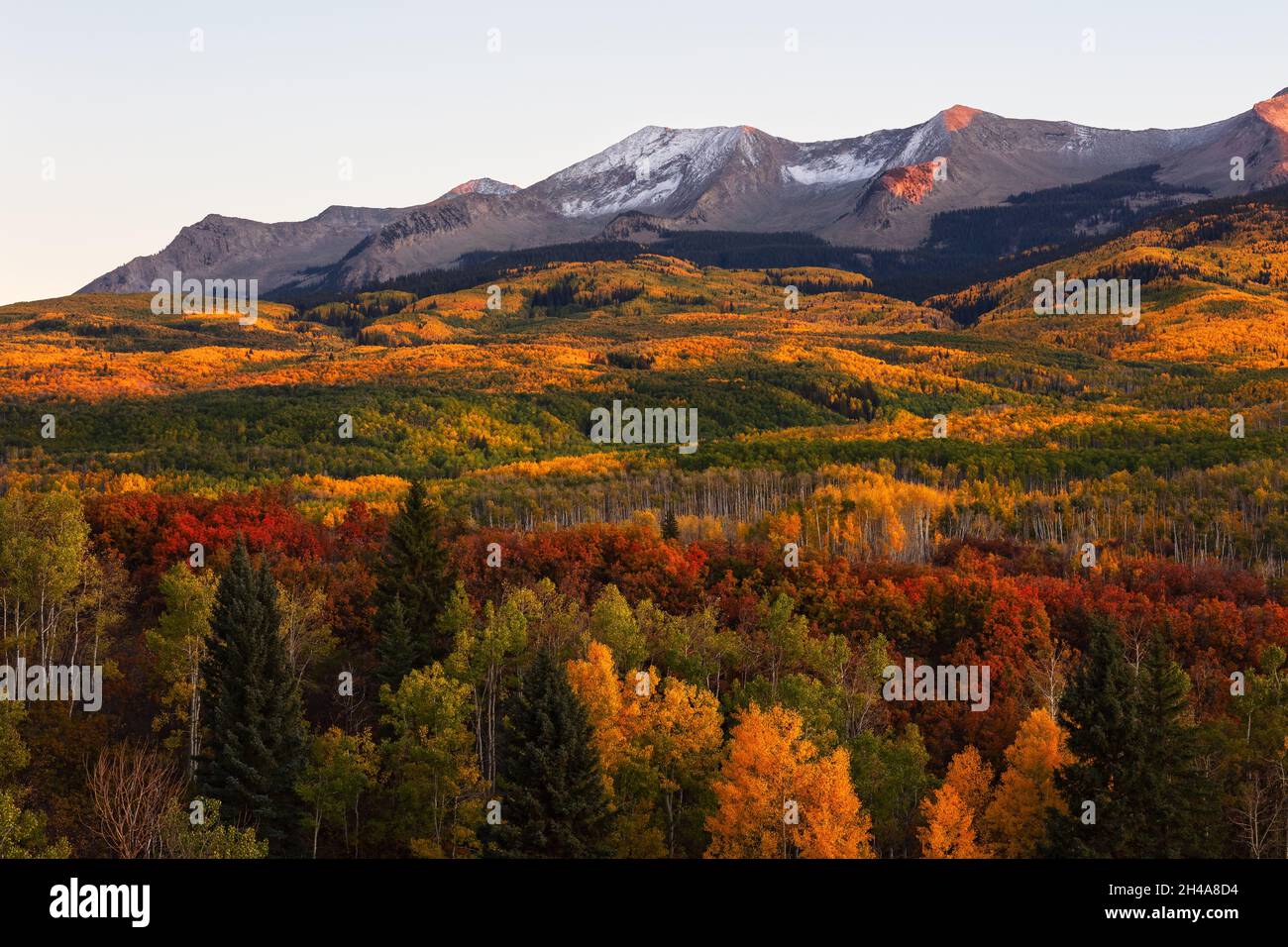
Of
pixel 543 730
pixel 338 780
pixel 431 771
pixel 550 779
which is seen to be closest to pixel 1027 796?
pixel 550 779

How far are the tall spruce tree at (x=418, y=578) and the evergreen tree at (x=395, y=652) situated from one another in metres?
2.14

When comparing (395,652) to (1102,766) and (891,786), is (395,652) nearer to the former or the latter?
(891,786)

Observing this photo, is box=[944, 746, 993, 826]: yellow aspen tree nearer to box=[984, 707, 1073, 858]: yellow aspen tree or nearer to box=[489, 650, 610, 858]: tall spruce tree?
box=[984, 707, 1073, 858]: yellow aspen tree

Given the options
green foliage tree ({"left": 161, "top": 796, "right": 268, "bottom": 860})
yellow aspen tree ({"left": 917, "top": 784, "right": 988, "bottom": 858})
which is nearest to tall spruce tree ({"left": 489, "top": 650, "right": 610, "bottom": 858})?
green foliage tree ({"left": 161, "top": 796, "right": 268, "bottom": 860})

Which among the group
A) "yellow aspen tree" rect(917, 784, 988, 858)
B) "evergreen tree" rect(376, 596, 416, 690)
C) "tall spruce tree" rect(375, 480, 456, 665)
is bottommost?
"yellow aspen tree" rect(917, 784, 988, 858)

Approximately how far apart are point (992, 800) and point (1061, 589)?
48.9 meters

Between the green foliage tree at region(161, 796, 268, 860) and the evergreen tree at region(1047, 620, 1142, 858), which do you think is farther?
the evergreen tree at region(1047, 620, 1142, 858)

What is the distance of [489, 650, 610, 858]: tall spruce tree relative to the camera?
187 feet

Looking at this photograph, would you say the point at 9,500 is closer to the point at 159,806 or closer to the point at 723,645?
the point at 159,806

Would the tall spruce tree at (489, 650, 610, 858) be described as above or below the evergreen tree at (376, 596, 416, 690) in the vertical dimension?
below

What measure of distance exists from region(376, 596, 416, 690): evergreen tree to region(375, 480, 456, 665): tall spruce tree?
7.04ft

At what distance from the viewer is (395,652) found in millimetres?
74500

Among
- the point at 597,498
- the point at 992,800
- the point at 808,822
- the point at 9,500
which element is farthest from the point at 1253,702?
the point at 597,498
